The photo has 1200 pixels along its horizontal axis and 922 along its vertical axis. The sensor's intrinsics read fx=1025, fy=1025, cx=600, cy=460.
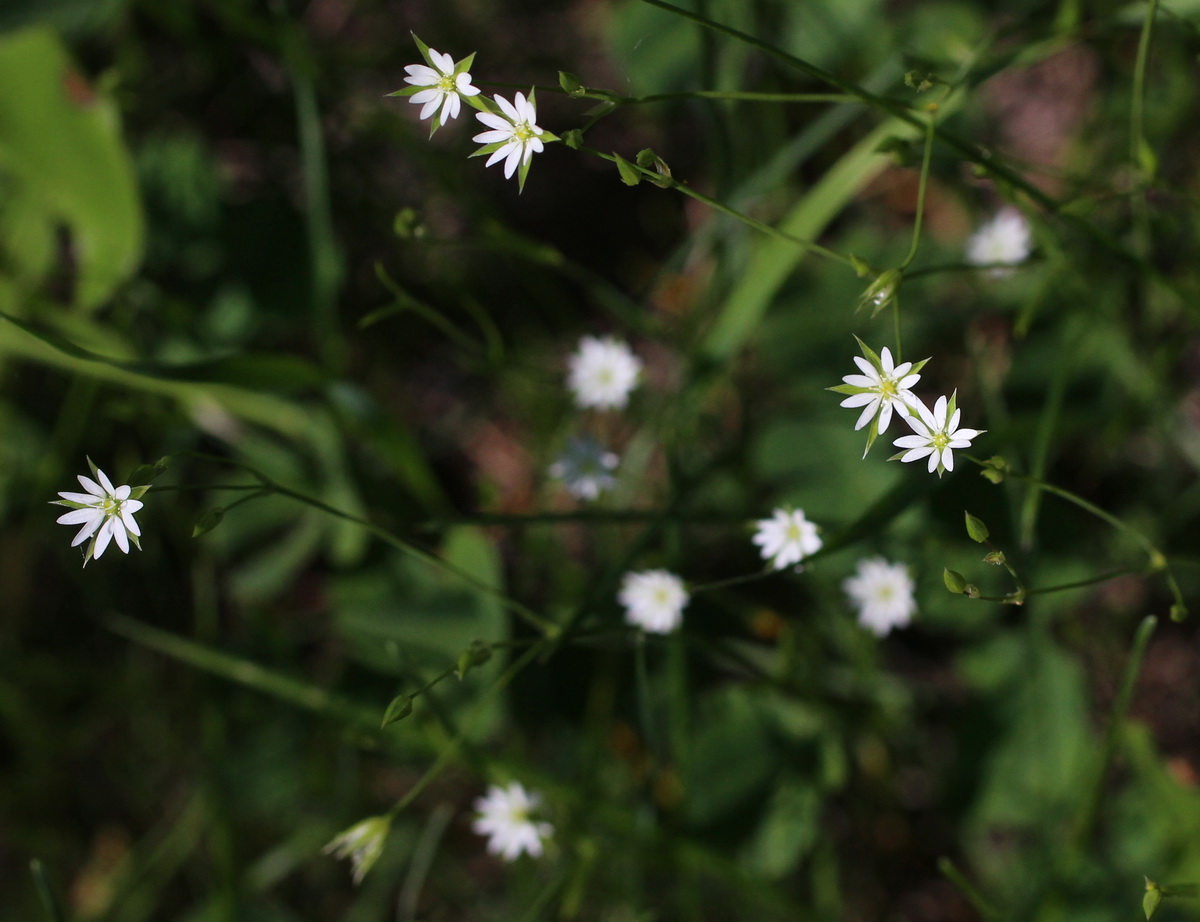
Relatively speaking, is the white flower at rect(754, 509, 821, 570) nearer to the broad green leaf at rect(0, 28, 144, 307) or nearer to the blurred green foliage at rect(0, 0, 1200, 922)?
the blurred green foliage at rect(0, 0, 1200, 922)

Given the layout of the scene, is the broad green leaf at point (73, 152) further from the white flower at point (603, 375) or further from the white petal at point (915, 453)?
the white petal at point (915, 453)

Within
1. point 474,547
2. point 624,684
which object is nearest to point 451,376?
point 474,547

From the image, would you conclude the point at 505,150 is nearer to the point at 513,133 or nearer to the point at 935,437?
the point at 513,133

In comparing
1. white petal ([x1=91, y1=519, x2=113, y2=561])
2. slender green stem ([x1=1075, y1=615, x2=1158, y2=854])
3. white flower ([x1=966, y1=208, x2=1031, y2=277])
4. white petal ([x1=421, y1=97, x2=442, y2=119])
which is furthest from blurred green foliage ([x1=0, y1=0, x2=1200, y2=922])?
white petal ([x1=91, y1=519, x2=113, y2=561])

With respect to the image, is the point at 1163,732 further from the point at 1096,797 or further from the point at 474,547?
the point at 474,547

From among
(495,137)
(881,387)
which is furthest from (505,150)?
(881,387)
